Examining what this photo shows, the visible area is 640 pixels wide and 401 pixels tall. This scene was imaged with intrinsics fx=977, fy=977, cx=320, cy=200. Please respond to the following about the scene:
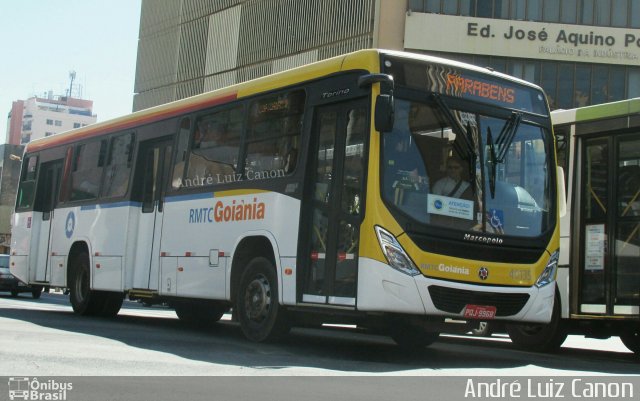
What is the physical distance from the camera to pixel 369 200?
1047 centimetres

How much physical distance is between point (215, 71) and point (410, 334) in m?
44.5

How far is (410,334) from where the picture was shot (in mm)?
12508

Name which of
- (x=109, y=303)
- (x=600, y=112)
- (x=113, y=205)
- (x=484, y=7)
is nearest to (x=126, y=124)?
(x=113, y=205)

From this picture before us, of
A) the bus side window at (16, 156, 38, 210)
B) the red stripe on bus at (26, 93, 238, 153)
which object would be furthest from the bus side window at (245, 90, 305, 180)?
the bus side window at (16, 156, 38, 210)

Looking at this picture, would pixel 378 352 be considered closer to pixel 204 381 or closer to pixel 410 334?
pixel 410 334

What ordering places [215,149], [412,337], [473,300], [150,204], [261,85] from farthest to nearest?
[150,204]
[215,149]
[261,85]
[412,337]
[473,300]

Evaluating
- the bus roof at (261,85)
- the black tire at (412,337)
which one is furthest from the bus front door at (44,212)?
the black tire at (412,337)

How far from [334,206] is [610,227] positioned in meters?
4.13

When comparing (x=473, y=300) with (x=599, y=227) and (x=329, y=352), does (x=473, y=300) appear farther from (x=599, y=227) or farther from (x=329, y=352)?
(x=599, y=227)

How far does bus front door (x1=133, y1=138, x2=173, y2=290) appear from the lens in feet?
49.5

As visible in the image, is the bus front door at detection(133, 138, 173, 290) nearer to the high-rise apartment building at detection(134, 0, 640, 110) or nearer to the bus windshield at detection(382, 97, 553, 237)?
the bus windshield at detection(382, 97, 553, 237)

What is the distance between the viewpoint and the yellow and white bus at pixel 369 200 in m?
10.4

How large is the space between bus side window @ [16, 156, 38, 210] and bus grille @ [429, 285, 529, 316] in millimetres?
11751

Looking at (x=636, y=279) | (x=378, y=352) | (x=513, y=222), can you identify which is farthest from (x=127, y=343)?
→ (x=636, y=279)
